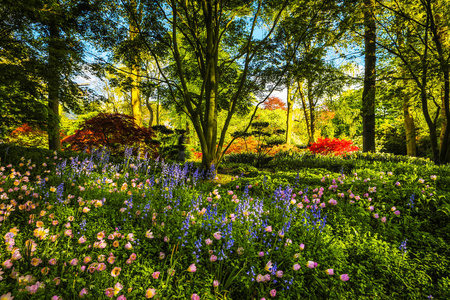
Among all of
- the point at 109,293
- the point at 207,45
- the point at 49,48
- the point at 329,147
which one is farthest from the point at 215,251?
the point at 329,147

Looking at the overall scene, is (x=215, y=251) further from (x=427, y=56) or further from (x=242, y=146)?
(x=242, y=146)

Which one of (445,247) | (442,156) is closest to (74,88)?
(445,247)

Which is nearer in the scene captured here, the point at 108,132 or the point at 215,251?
the point at 215,251

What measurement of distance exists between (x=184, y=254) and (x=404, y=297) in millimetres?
1877

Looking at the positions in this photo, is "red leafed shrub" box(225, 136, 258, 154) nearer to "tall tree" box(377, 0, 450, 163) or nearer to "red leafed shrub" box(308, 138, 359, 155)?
"red leafed shrub" box(308, 138, 359, 155)

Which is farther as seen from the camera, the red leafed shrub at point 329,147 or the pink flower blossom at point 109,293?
the red leafed shrub at point 329,147

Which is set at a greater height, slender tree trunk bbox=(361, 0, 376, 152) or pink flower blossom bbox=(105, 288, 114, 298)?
slender tree trunk bbox=(361, 0, 376, 152)

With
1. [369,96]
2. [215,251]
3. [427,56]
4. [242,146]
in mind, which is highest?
[427,56]

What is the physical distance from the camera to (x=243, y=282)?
5.42ft

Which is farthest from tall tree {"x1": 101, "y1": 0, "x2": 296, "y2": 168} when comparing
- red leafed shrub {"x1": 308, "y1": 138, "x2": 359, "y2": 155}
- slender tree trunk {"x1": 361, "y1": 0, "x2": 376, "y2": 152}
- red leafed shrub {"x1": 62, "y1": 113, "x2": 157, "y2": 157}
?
red leafed shrub {"x1": 308, "y1": 138, "x2": 359, "y2": 155}

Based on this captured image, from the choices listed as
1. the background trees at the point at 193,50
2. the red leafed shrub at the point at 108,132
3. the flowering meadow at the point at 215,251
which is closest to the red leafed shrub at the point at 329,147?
the background trees at the point at 193,50

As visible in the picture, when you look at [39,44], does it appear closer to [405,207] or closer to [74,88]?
[74,88]

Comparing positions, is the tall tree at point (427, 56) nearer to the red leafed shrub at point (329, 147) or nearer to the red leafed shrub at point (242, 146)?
the red leafed shrub at point (329, 147)

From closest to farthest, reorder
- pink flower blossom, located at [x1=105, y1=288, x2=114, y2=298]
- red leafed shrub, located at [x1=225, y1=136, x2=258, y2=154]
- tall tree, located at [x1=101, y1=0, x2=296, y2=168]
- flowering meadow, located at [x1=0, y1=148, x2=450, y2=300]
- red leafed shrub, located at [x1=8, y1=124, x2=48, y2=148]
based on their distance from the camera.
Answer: pink flower blossom, located at [x1=105, y1=288, x2=114, y2=298]
flowering meadow, located at [x1=0, y1=148, x2=450, y2=300]
tall tree, located at [x1=101, y1=0, x2=296, y2=168]
red leafed shrub, located at [x1=8, y1=124, x2=48, y2=148]
red leafed shrub, located at [x1=225, y1=136, x2=258, y2=154]
